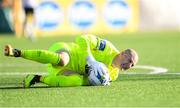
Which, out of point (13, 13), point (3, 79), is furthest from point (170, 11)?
point (3, 79)

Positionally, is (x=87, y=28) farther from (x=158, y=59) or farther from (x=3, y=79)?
(x=3, y=79)

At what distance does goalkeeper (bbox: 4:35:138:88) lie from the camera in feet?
28.9

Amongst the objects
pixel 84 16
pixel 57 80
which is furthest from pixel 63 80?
pixel 84 16

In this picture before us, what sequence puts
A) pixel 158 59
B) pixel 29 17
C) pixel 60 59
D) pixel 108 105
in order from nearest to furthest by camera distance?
pixel 108 105
pixel 60 59
pixel 158 59
pixel 29 17

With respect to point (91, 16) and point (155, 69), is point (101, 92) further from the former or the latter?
point (91, 16)

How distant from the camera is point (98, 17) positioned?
24016mm

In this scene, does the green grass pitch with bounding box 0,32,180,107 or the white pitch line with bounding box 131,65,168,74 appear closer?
the green grass pitch with bounding box 0,32,180,107

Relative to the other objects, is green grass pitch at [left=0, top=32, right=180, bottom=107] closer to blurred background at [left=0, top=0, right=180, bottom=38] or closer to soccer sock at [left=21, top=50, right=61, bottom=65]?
soccer sock at [left=21, top=50, right=61, bottom=65]

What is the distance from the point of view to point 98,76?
8844 mm

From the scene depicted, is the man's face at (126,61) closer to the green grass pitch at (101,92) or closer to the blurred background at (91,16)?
the green grass pitch at (101,92)

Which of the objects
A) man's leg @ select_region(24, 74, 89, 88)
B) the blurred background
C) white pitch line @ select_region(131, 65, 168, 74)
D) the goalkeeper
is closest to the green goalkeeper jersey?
the goalkeeper

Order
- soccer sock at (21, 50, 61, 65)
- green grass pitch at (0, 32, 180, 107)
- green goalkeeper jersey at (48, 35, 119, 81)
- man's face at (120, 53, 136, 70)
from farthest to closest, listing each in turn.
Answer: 1. green goalkeeper jersey at (48, 35, 119, 81)
2. man's face at (120, 53, 136, 70)
3. soccer sock at (21, 50, 61, 65)
4. green grass pitch at (0, 32, 180, 107)

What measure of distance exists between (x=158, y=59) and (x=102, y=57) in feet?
17.0

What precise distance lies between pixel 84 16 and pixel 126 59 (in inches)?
581
